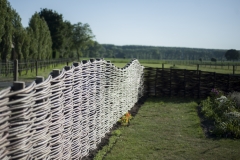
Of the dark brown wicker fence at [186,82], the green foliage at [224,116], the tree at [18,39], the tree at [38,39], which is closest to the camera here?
the green foliage at [224,116]

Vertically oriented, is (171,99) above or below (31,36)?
below

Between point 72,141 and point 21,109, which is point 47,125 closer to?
point 21,109

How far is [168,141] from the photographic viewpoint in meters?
6.47

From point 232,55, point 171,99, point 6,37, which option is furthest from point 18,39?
point 232,55

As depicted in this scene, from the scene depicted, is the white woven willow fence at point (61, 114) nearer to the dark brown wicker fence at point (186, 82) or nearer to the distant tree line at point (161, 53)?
the dark brown wicker fence at point (186, 82)

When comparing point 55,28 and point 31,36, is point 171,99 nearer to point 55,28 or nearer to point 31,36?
point 31,36

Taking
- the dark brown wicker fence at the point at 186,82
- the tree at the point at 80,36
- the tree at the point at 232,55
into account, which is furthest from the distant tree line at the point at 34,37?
the tree at the point at 232,55

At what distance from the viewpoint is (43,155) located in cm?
336

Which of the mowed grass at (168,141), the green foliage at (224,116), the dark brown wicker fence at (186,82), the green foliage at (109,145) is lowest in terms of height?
the mowed grass at (168,141)

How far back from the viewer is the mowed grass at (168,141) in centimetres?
558

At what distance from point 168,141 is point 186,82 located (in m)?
7.64

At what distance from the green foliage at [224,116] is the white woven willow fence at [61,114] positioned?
287 cm

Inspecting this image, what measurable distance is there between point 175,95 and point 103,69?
26.6 ft

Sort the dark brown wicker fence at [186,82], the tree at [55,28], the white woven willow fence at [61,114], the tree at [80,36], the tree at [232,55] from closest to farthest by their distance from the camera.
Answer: the white woven willow fence at [61,114] < the dark brown wicker fence at [186,82] < the tree at [55,28] < the tree at [80,36] < the tree at [232,55]
